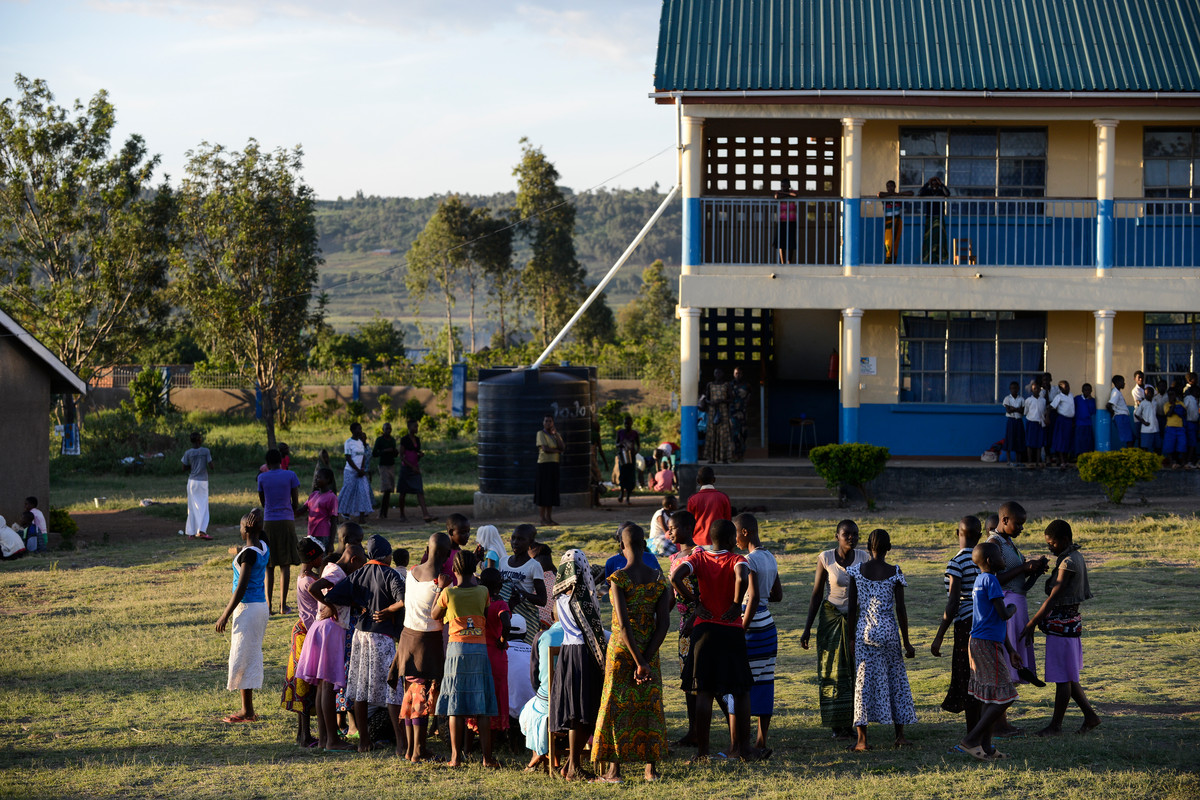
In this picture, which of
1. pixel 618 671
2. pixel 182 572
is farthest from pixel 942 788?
pixel 182 572

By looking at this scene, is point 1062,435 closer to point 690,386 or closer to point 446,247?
point 690,386

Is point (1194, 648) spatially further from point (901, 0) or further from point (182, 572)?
point (901, 0)

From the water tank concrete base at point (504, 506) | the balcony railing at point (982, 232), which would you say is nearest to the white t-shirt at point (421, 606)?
the water tank concrete base at point (504, 506)

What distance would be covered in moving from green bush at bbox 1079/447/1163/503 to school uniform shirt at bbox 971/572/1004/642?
10.8 meters

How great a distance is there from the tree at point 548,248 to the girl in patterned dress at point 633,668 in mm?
41891

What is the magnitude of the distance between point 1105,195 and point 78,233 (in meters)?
25.5

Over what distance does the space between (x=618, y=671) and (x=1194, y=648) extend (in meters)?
5.06

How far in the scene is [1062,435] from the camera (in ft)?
58.0

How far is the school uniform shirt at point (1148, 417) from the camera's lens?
1748 cm

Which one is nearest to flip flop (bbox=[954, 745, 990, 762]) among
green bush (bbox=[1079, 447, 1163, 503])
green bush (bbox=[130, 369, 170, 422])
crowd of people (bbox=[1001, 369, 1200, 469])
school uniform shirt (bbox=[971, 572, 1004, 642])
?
Result: school uniform shirt (bbox=[971, 572, 1004, 642])

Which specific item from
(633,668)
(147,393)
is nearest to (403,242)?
(147,393)

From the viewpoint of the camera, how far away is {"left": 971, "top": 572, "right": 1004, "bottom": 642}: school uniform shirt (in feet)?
21.6

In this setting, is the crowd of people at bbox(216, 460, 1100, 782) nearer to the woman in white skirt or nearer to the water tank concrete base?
the woman in white skirt

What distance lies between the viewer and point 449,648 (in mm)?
6668
